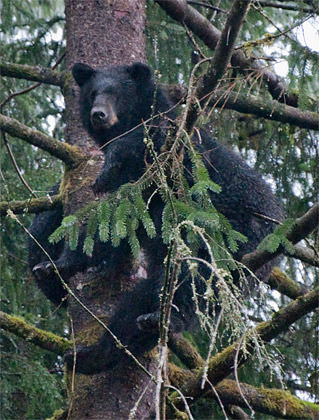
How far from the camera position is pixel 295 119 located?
5.67 metres

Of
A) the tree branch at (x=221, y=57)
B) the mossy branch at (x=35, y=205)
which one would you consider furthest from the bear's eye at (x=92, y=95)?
the tree branch at (x=221, y=57)

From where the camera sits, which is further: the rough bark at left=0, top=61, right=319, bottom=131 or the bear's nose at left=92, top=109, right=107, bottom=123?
the rough bark at left=0, top=61, right=319, bottom=131

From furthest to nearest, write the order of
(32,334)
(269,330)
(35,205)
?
(35,205) < (32,334) < (269,330)

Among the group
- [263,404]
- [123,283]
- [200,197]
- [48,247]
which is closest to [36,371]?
[48,247]

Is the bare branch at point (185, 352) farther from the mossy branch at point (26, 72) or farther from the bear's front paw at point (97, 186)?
the mossy branch at point (26, 72)

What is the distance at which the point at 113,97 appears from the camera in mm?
5672

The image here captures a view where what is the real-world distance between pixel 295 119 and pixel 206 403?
2.82 metres

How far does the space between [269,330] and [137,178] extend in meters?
1.87

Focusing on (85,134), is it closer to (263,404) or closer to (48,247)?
(48,247)

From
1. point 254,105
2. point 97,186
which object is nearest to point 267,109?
point 254,105

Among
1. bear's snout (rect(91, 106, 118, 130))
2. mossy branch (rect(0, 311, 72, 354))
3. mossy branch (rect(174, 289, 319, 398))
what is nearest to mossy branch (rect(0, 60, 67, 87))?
bear's snout (rect(91, 106, 118, 130))

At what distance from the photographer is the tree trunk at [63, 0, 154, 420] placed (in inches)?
168

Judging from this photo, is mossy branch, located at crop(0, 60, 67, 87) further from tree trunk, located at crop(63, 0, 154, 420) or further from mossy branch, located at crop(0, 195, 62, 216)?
mossy branch, located at crop(0, 195, 62, 216)

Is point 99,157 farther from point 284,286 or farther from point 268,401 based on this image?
point 268,401
